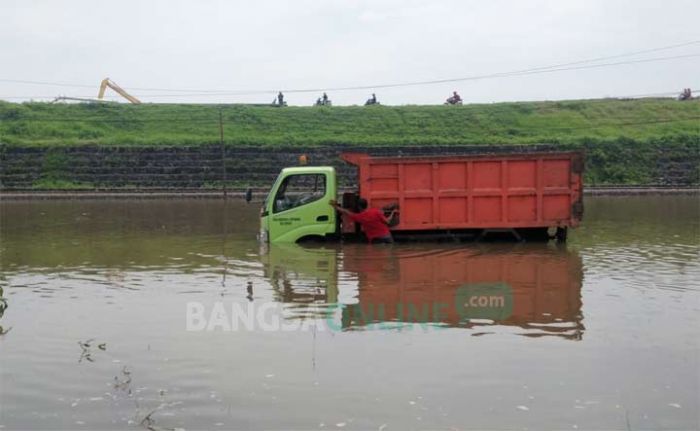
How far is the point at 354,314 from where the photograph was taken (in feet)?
25.5

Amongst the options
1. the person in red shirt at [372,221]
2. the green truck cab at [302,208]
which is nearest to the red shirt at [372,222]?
the person in red shirt at [372,221]

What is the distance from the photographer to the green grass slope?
3909 centimetres

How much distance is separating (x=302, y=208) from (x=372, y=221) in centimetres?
145

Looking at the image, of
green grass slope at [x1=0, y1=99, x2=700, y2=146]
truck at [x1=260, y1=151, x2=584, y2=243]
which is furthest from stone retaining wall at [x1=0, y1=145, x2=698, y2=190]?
truck at [x1=260, y1=151, x2=584, y2=243]

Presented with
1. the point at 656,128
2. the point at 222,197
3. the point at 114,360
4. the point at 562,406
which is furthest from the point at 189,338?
the point at 656,128

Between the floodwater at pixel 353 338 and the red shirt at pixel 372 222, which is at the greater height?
the red shirt at pixel 372 222

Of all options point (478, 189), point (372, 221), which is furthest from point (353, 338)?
point (478, 189)

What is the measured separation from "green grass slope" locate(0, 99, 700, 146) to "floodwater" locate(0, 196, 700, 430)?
88.3ft

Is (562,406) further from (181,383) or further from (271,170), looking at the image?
(271,170)

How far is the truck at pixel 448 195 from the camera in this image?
13492mm

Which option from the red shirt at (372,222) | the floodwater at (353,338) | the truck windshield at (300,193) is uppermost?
the truck windshield at (300,193)

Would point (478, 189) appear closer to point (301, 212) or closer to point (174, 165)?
point (301, 212)

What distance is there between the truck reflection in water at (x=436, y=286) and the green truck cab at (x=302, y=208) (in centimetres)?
50

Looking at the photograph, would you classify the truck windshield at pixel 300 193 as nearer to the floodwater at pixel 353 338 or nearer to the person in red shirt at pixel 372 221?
the person in red shirt at pixel 372 221
